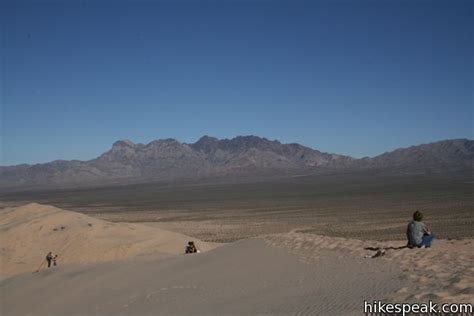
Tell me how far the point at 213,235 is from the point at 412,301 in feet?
83.6

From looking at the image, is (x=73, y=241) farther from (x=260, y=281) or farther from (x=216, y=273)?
(x=260, y=281)

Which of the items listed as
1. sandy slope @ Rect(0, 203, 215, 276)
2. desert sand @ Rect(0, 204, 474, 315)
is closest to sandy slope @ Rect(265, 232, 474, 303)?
desert sand @ Rect(0, 204, 474, 315)

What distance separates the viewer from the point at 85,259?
20.4 meters

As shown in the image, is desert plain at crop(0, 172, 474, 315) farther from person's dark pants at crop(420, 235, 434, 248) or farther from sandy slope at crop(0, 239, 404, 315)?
person's dark pants at crop(420, 235, 434, 248)

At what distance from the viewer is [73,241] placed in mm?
21953

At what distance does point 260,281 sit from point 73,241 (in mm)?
13878

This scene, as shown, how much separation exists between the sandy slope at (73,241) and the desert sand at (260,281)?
16.7 ft

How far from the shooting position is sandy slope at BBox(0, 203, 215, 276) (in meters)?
20.7

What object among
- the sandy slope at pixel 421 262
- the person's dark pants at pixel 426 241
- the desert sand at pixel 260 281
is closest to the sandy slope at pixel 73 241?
the desert sand at pixel 260 281

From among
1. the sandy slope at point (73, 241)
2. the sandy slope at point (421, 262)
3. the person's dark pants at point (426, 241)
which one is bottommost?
the sandy slope at point (73, 241)

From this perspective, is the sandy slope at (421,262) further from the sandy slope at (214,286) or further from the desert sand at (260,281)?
the sandy slope at (214,286)

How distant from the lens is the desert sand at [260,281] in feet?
26.6

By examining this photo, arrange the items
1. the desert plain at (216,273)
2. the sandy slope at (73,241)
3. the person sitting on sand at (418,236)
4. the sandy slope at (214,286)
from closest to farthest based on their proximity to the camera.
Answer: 1. the desert plain at (216,273)
2. the sandy slope at (214,286)
3. the person sitting on sand at (418,236)
4. the sandy slope at (73,241)

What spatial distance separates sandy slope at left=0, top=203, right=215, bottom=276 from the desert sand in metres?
5.10
